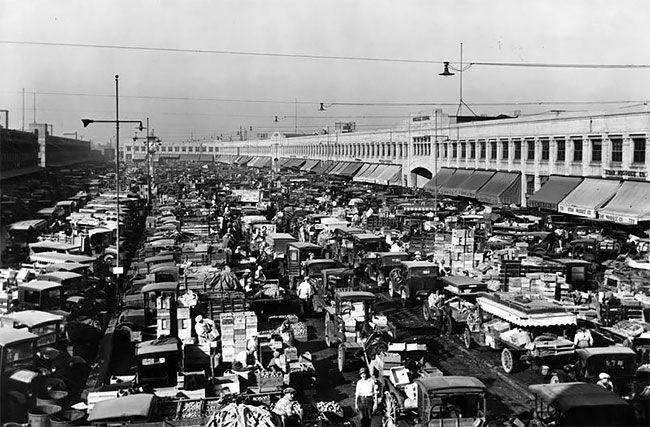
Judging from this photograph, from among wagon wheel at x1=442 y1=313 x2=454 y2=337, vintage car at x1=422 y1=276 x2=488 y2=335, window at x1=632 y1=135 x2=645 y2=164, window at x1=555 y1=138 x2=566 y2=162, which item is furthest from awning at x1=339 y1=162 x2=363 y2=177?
wagon wheel at x1=442 y1=313 x2=454 y2=337

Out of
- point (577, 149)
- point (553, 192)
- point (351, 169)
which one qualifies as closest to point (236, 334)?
point (553, 192)

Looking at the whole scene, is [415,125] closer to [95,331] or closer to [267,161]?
[95,331]

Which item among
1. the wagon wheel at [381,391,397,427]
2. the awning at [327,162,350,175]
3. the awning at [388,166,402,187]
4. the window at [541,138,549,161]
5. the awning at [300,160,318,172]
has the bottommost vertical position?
the wagon wheel at [381,391,397,427]

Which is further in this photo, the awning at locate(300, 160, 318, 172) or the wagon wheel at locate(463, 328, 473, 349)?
the awning at locate(300, 160, 318, 172)

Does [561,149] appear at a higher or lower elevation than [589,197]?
higher

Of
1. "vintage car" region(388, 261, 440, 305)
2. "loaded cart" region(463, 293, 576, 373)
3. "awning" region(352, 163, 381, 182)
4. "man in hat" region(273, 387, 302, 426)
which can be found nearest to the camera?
"man in hat" region(273, 387, 302, 426)

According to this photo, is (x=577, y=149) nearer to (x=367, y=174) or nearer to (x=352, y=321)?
(x=352, y=321)

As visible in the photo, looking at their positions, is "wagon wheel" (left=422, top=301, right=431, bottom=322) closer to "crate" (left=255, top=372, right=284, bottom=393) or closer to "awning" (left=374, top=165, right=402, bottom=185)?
"crate" (left=255, top=372, right=284, bottom=393)

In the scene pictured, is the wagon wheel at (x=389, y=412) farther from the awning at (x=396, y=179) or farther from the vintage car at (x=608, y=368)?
the awning at (x=396, y=179)
